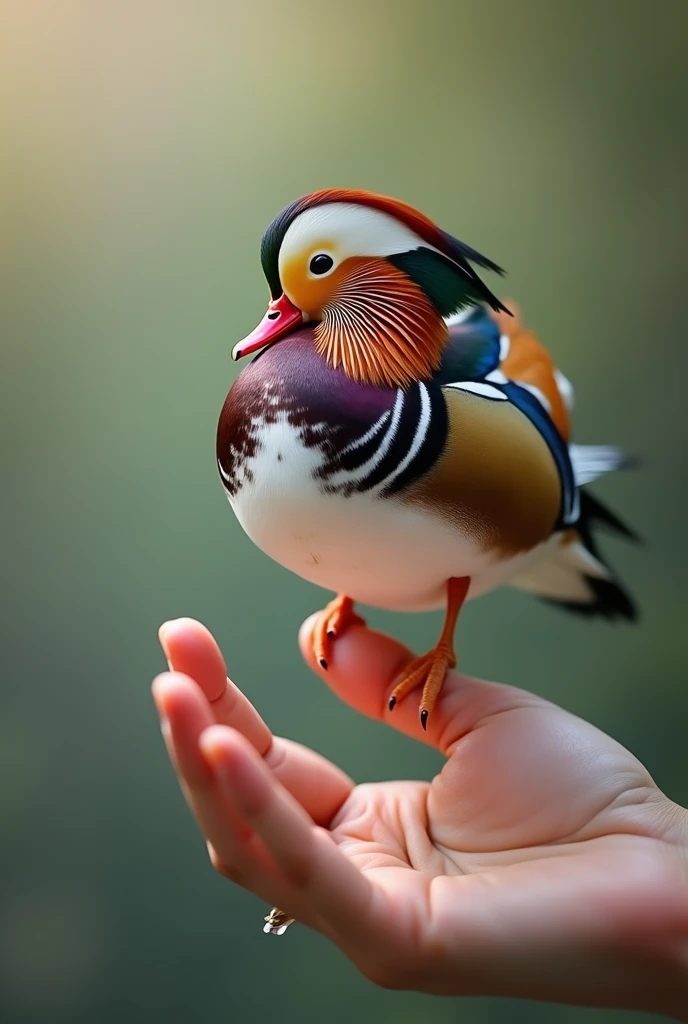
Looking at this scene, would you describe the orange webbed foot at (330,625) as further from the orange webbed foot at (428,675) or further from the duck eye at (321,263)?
the duck eye at (321,263)

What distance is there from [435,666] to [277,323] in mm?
259

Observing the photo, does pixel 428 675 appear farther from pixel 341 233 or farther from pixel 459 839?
pixel 341 233

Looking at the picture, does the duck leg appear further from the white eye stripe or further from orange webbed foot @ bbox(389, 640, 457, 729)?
the white eye stripe

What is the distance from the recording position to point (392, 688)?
581 mm

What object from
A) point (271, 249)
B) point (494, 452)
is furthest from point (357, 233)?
point (494, 452)

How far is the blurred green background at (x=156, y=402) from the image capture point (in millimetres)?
764

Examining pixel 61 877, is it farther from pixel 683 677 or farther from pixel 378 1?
pixel 378 1

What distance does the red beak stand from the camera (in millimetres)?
447

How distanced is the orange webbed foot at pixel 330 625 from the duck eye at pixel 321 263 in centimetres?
27

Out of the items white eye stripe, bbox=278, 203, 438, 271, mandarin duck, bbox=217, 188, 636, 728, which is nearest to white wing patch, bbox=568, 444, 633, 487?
mandarin duck, bbox=217, 188, 636, 728

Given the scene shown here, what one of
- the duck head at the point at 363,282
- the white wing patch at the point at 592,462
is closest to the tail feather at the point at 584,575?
the white wing patch at the point at 592,462

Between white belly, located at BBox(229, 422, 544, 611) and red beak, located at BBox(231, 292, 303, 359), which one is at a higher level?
red beak, located at BBox(231, 292, 303, 359)

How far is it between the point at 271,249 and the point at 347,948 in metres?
0.38

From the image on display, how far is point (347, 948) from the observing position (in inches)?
14.8
